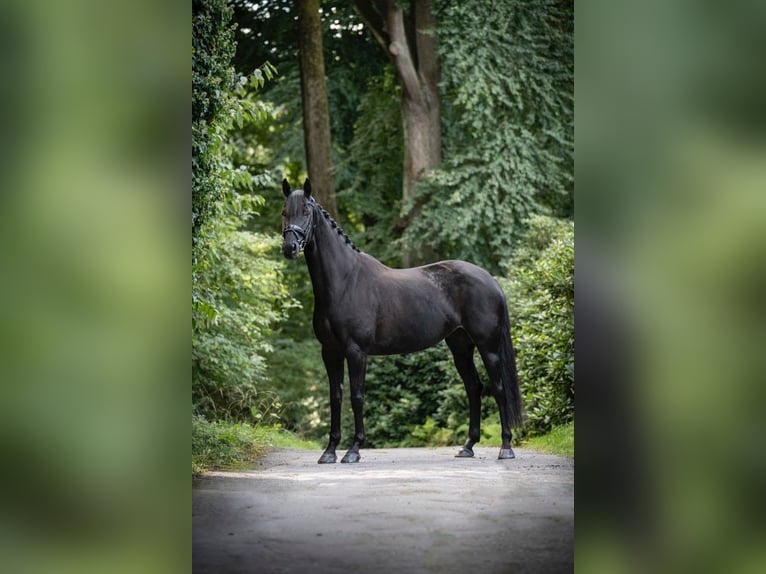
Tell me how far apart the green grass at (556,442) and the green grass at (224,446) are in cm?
220

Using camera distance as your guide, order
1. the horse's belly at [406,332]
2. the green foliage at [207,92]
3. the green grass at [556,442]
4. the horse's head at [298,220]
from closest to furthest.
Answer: the green foliage at [207,92] < the horse's head at [298,220] < the horse's belly at [406,332] < the green grass at [556,442]

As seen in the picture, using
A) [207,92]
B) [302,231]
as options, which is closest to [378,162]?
[302,231]

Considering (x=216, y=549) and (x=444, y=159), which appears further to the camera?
(x=444, y=159)

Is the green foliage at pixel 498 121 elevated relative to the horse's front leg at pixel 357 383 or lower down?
elevated

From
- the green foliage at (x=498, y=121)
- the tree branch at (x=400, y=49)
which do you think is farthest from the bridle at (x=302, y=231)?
the tree branch at (x=400, y=49)

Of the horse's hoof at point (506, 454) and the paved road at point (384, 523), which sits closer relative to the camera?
the paved road at point (384, 523)

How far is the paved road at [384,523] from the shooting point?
132 inches

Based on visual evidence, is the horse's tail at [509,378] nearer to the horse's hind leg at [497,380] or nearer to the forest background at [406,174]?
the horse's hind leg at [497,380]
